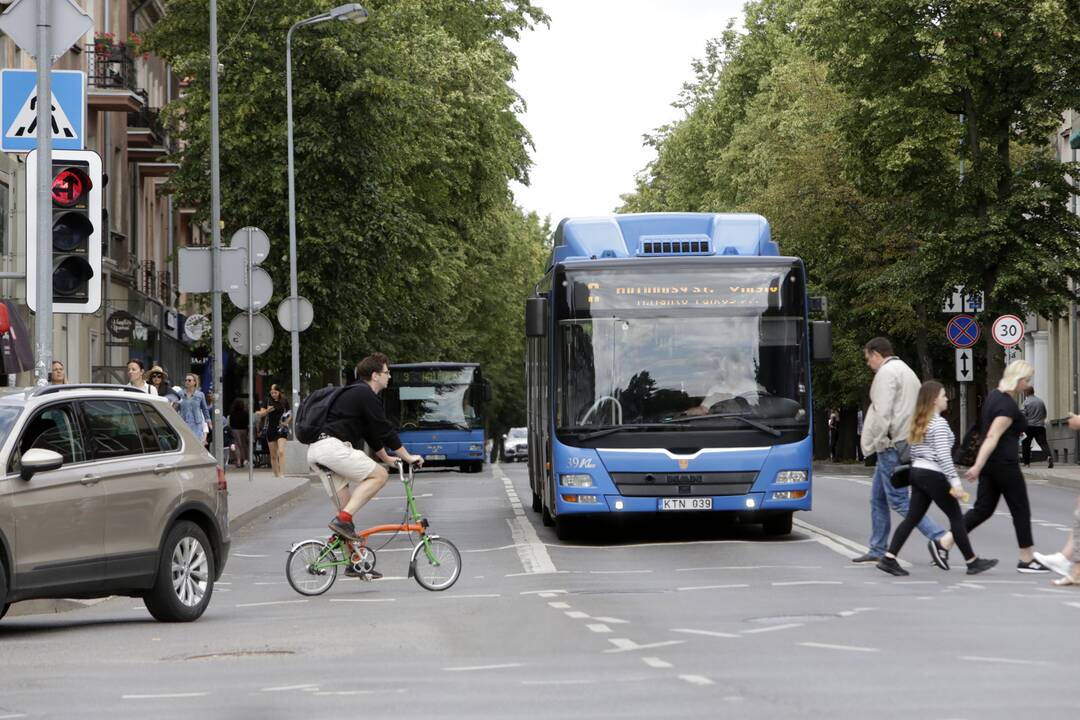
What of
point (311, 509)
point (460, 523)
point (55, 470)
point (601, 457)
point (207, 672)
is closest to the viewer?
point (207, 672)

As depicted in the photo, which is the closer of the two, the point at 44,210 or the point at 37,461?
the point at 37,461

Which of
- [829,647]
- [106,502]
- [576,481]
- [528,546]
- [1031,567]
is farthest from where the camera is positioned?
[528,546]

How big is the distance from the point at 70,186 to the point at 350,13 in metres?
28.3

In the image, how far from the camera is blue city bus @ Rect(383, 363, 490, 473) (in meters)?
53.1

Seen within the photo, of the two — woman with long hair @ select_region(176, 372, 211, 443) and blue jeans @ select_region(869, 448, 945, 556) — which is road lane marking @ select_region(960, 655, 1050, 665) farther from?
woman with long hair @ select_region(176, 372, 211, 443)

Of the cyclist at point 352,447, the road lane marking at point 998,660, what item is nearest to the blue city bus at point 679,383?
the cyclist at point 352,447

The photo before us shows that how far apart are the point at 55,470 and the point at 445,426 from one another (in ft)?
132

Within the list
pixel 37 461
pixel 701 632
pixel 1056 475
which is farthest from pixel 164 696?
pixel 1056 475

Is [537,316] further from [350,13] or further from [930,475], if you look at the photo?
[350,13]

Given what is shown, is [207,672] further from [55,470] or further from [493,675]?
[55,470]

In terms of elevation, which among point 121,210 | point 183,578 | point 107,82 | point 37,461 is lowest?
point 183,578

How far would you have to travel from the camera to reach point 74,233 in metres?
16.4

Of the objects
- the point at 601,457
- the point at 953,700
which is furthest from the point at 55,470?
the point at 601,457

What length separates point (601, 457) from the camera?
20.4 m
